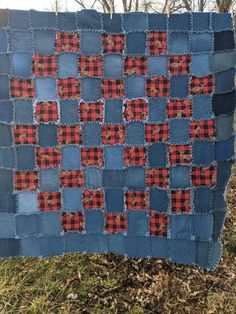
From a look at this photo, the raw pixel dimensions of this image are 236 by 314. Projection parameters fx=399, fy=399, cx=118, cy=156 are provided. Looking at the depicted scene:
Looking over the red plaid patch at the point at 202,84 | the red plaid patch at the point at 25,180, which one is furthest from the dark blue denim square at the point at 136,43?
the red plaid patch at the point at 25,180

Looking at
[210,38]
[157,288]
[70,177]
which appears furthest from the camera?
[157,288]

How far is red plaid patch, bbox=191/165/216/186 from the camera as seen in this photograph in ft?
9.75

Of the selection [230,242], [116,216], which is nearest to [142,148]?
[116,216]

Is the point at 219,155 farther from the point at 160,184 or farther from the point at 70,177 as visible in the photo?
the point at 70,177

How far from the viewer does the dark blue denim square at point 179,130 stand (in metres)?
2.90

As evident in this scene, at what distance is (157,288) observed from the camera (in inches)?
131

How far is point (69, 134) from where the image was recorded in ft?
9.59

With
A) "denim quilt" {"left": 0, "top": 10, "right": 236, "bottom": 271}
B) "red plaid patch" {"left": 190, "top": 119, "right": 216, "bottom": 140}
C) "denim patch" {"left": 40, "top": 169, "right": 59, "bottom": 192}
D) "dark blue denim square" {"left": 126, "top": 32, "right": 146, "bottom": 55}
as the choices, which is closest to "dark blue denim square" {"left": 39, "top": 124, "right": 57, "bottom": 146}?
"denim quilt" {"left": 0, "top": 10, "right": 236, "bottom": 271}

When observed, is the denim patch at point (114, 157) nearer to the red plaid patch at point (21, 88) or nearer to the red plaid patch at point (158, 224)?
the red plaid patch at point (158, 224)

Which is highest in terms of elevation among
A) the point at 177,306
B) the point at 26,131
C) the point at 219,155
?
the point at 26,131

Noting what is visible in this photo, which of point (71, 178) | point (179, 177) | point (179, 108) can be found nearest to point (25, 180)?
point (71, 178)

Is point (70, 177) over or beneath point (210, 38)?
beneath

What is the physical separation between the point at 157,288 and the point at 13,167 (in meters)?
1.55

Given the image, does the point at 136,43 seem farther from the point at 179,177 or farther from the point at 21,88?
the point at 179,177
